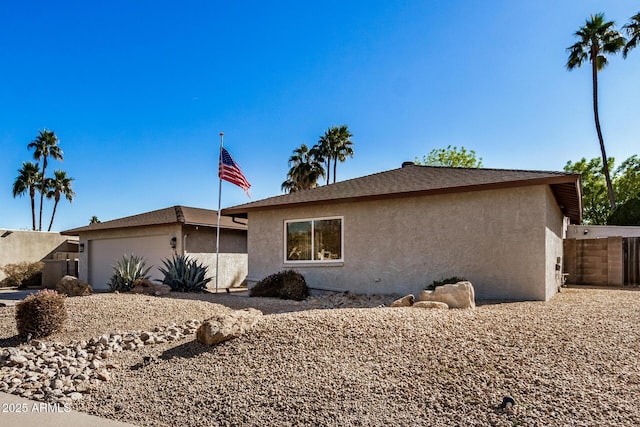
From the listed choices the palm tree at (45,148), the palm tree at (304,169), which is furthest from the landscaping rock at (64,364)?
the palm tree at (45,148)

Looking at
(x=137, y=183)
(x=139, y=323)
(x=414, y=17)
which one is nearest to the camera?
(x=139, y=323)

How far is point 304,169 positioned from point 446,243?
21982 mm

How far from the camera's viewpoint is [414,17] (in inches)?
463

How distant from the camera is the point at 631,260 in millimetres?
14336

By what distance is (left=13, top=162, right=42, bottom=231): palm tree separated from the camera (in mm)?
33906

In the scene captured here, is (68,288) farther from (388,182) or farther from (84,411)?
(388,182)

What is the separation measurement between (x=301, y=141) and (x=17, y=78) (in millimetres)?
20577

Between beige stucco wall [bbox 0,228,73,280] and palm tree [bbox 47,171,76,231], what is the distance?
44.2 feet

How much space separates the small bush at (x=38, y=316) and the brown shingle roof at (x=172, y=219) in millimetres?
8931

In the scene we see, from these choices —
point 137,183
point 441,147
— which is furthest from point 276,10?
point 441,147

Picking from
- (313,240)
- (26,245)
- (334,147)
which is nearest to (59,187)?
(26,245)

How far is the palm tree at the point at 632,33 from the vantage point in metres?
22.9

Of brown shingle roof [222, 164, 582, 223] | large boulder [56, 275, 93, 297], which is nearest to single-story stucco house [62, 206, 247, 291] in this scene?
brown shingle roof [222, 164, 582, 223]

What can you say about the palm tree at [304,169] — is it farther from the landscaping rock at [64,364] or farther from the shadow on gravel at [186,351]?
the shadow on gravel at [186,351]
